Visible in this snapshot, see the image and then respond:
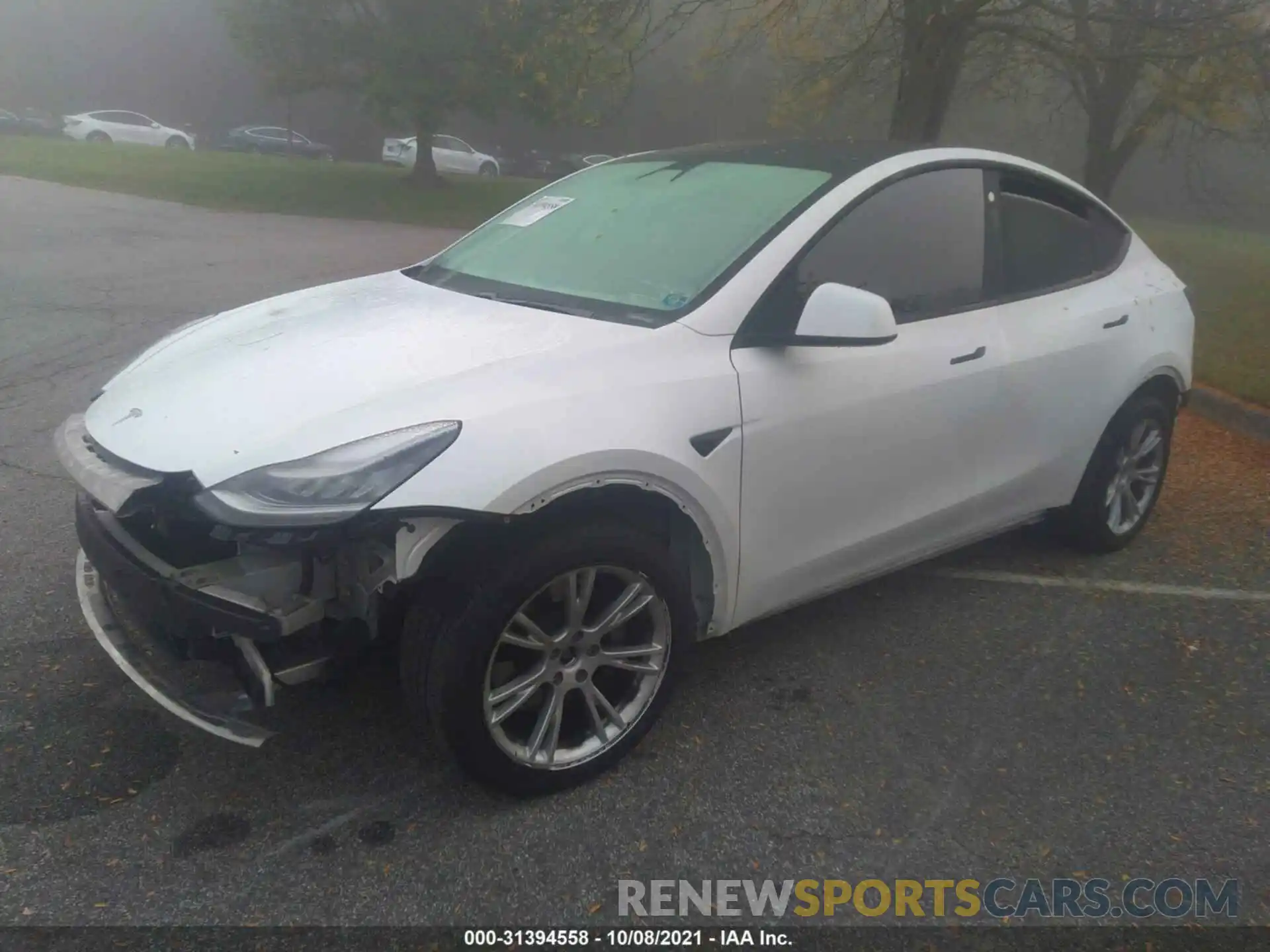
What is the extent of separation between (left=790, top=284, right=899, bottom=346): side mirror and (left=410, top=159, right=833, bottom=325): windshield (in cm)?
32

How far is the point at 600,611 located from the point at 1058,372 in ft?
7.08

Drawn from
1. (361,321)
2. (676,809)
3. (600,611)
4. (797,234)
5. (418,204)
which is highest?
(797,234)

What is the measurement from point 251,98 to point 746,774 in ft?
164

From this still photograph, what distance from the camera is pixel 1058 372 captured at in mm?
3953

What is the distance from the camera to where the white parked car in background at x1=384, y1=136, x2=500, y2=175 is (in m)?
36.7

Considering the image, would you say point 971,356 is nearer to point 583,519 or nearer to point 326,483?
point 583,519

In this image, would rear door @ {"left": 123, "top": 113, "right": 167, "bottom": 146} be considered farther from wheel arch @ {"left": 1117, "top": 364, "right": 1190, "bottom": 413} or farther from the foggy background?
wheel arch @ {"left": 1117, "top": 364, "right": 1190, "bottom": 413}

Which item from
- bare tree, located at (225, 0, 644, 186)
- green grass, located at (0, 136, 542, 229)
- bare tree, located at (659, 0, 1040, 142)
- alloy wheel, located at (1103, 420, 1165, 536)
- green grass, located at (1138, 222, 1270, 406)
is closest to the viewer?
alloy wheel, located at (1103, 420, 1165, 536)

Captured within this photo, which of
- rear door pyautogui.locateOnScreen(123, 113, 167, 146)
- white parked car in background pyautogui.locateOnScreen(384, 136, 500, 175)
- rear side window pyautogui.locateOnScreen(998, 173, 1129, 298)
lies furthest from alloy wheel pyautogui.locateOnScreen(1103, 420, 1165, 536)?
rear door pyautogui.locateOnScreen(123, 113, 167, 146)

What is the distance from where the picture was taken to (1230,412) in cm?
718

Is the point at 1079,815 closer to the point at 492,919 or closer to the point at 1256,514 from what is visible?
the point at 492,919

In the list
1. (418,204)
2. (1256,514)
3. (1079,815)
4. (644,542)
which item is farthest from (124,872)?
(418,204)

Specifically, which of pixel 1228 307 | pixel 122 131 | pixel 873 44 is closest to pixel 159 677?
pixel 1228 307

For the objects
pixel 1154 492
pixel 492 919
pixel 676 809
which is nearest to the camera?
pixel 492 919
